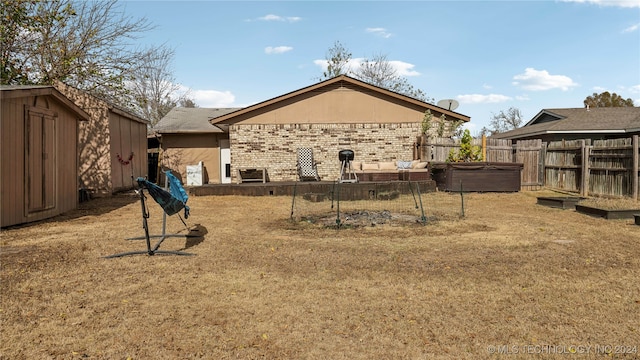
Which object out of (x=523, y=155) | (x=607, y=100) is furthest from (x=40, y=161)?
(x=607, y=100)

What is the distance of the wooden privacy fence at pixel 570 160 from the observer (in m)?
11.4

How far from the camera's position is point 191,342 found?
3170 mm

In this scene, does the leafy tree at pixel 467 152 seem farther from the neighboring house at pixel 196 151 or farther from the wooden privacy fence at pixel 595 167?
the neighboring house at pixel 196 151

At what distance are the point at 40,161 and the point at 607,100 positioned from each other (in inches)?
2059

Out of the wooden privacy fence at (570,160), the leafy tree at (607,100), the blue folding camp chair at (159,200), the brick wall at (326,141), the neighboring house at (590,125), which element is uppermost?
the leafy tree at (607,100)

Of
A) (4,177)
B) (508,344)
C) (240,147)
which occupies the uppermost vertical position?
(240,147)

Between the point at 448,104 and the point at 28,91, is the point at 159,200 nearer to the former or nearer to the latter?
the point at 28,91

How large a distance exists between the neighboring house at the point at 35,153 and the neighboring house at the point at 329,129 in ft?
24.7

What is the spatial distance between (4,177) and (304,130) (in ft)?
36.3

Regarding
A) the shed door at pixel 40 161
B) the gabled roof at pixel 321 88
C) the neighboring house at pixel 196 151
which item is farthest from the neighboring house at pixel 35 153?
the neighboring house at pixel 196 151

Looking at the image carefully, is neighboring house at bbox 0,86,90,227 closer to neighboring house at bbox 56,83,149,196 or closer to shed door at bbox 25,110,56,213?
shed door at bbox 25,110,56,213

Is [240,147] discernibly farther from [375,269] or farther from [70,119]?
[375,269]

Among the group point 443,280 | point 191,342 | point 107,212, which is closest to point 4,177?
point 107,212

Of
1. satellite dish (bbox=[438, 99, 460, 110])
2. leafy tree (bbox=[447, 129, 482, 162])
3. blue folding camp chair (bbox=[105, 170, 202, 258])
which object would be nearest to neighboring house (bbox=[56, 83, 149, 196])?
blue folding camp chair (bbox=[105, 170, 202, 258])
